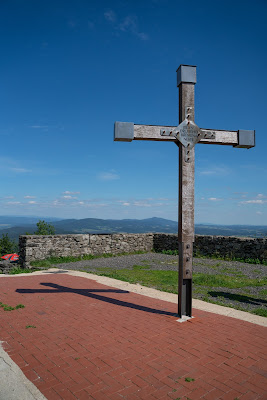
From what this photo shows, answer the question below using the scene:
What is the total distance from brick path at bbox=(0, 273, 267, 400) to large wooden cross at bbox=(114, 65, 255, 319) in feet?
2.21

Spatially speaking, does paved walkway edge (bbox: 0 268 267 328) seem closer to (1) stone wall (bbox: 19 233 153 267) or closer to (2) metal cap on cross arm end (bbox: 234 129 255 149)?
(2) metal cap on cross arm end (bbox: 234 129 255 149)

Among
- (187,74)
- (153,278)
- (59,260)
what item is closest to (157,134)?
(187,74)

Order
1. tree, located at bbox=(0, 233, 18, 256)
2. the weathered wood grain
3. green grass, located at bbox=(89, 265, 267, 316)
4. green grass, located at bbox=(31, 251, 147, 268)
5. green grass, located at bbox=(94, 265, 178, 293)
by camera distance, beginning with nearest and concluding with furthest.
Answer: the weathered wood grain
green grass, located at bbox=(89, 265, 267, 316)
green grass, located at bbox=(94, 265, 178, 293)
green grass, located at bbox=(31, 251, 147, 268)
tree, located at bbox=(0, 233, 18, 256)

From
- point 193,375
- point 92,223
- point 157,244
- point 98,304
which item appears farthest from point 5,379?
point 92,223

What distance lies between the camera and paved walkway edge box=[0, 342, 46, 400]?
9.48 feet

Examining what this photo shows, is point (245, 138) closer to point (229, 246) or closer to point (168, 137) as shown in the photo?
point (168, 137)

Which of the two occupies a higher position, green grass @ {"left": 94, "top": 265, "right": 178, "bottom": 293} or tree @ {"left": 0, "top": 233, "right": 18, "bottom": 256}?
green grass @ {"left": 94, "top": 265, "right": 178, "bottom": 293}

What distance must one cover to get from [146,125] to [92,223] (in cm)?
15931

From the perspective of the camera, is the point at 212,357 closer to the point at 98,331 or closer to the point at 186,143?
the point at 98,331

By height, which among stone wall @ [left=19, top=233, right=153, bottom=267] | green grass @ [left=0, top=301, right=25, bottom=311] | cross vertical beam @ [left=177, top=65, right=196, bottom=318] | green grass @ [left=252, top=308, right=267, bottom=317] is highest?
cross vertical beam @ [left=177, top=65, right=196, bottom=318]

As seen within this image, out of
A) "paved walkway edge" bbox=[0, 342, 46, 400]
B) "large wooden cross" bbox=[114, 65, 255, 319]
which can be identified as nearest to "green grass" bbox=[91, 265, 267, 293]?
"large wooden cross" bbox=[114, 65, 255, 319]

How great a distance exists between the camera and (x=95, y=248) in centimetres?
1457

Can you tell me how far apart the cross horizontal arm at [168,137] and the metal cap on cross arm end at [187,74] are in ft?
2.78

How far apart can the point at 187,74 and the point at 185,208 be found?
7.67 ft
